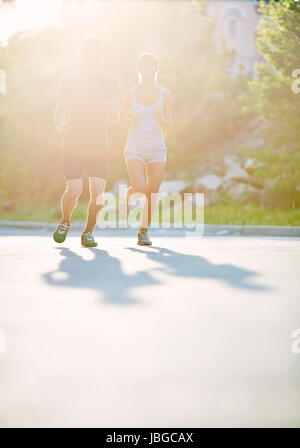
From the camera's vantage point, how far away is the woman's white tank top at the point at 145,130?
829cm

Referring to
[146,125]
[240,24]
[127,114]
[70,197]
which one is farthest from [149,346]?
[240,24]

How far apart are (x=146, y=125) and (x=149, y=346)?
205 inches

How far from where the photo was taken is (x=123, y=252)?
7.79 meters

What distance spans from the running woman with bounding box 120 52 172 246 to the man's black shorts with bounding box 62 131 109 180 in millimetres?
410

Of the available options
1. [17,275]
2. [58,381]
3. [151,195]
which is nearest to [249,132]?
[151,195]

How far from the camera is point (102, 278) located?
5617 millimetres

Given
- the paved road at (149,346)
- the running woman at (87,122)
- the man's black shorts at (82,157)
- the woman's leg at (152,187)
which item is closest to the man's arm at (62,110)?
the running woman at (87,122)

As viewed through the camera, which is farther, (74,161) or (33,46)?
(33,46)

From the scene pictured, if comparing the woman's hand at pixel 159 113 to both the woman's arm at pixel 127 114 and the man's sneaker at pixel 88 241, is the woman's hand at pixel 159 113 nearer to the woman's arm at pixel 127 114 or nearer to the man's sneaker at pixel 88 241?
the woman's arm at pixel 127 114

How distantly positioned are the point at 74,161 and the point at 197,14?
15.2 meters

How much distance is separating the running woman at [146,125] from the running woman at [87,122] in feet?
0.80

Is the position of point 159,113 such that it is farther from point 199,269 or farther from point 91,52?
point 199,269

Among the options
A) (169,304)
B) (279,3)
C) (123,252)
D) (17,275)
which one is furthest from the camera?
(279,3)
